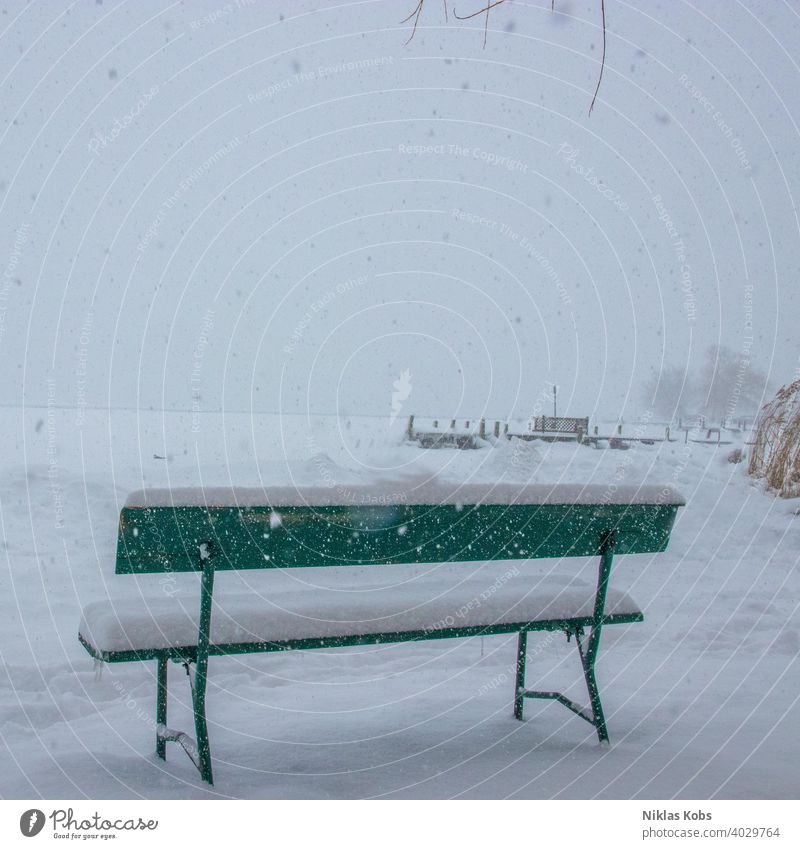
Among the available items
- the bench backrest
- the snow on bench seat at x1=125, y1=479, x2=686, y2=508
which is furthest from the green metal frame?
the snow on bench seat at x1=125, y1=479, x2=686, y2=508

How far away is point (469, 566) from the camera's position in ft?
19.6

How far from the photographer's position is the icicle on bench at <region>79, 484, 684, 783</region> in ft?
6.71

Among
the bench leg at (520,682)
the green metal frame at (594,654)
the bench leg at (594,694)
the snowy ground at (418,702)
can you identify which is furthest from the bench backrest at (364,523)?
the snowy ground at (418,702)

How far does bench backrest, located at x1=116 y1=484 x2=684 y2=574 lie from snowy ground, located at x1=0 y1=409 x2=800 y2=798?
0.76 meters

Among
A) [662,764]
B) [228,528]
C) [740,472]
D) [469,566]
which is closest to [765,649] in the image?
[662,764]

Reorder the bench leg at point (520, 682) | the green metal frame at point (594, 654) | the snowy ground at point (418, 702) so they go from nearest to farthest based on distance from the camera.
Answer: the snowy ground at point (418, 702)
the green metal frame at point (594, 654)
the bench leg at point (520, 682)

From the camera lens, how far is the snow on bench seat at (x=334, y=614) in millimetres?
2156

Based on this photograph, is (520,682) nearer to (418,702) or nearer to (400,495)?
(418,702)

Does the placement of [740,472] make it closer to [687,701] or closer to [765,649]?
[765,649]

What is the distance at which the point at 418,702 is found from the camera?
10.4 feet

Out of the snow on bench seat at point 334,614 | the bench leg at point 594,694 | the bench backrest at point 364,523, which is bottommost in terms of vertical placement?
the bench leg at point 594,694

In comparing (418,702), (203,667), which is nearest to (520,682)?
(418,702)

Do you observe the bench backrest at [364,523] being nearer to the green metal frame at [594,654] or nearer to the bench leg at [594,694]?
the green metal frame at [594,654]
